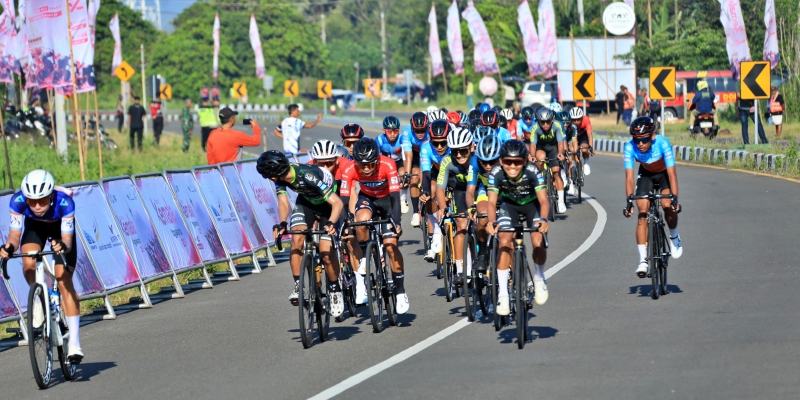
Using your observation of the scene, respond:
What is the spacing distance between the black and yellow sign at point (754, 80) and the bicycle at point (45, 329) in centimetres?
2204

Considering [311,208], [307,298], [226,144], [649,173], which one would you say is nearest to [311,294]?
[307,298]

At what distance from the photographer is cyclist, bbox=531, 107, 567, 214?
1952cm

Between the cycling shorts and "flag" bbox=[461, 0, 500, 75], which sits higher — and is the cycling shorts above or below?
below

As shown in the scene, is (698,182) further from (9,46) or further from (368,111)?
(368,111)

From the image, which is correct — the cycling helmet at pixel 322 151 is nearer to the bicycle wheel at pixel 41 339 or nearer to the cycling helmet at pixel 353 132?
the cycling helmet at pixel 353 132

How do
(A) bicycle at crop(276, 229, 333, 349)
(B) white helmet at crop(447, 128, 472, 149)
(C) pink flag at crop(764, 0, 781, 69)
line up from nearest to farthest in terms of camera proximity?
(A) bicycle at crop(276, 229, 333, 349) → (B) white helmet at crop(447, 128, 472, 149) → (C) pink flag at crop(764, 0, 781, 69)

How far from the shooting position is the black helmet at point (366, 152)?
454 inches

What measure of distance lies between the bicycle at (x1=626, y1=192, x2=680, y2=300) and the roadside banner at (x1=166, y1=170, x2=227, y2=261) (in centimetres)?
568

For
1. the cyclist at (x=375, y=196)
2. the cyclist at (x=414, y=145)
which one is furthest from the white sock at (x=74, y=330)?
the cyclist at (x=414, y=145)

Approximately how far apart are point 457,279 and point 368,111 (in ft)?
229

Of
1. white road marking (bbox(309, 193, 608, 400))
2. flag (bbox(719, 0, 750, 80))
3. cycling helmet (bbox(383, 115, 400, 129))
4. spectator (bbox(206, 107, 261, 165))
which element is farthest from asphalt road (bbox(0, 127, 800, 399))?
flag (bbox(719, 0, 750, 80))

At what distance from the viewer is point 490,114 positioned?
16.3 meters

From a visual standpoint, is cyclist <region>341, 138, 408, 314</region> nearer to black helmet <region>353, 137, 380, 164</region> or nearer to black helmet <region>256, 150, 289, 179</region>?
black helmet <region>353, 137, 380, 164</region>

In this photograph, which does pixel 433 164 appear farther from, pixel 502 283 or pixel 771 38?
pixel 771 38
